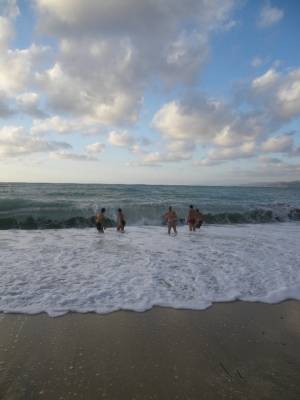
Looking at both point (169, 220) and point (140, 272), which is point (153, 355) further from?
point (169, 220)

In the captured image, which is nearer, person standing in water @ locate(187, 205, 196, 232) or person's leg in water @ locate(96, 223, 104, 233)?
person's leg in water @ locate(96, 223, 104, 233)

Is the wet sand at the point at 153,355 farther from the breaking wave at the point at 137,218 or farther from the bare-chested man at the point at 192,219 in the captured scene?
the breaking wave at the point at 137,218

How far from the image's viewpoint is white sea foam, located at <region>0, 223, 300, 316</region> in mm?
5547

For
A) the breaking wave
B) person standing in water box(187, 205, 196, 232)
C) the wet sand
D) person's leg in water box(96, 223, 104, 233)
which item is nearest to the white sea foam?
the wet sand

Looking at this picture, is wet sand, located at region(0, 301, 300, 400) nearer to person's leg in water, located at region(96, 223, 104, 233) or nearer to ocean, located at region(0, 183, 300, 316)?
ocean, located at region(0, 183, 300, 316)

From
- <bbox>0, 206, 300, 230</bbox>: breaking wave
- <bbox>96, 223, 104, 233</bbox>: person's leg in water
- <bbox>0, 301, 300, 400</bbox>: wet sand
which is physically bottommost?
<bbox>0, 206, 300, 230</bbox>: breaking wave

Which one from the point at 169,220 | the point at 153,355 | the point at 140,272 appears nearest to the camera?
the point at 153,355

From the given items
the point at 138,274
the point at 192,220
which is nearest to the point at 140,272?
the point at 138,274

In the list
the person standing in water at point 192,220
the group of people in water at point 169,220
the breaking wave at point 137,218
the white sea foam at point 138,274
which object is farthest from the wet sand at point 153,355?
the breaking wave at point 137,218

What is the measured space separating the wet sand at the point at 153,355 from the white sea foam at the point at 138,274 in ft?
1.92

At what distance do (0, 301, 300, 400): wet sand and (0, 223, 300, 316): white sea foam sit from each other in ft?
1.92

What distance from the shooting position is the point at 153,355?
3.62m

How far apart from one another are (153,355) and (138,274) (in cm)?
382

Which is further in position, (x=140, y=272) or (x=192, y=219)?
(x=192, y=219)
